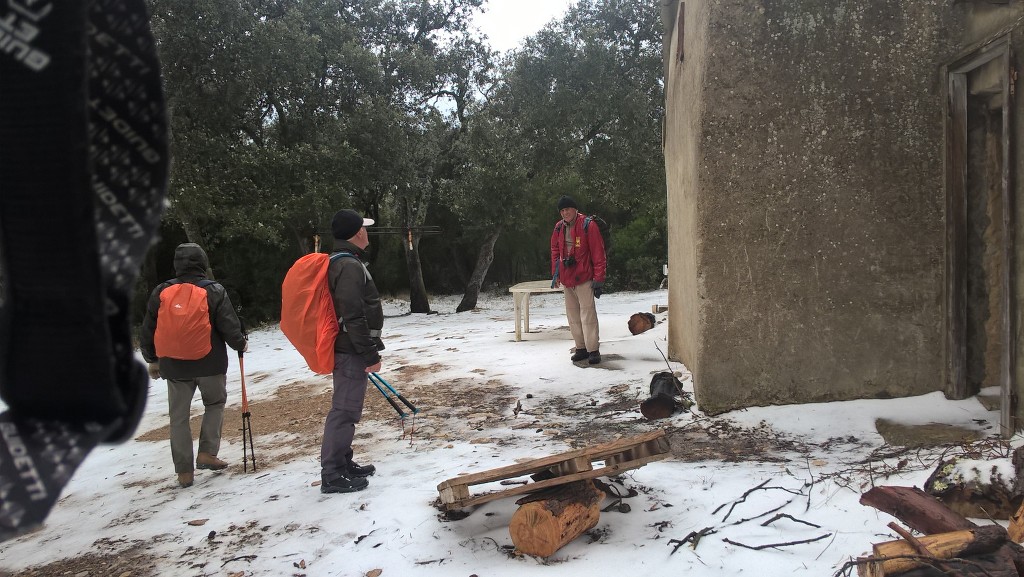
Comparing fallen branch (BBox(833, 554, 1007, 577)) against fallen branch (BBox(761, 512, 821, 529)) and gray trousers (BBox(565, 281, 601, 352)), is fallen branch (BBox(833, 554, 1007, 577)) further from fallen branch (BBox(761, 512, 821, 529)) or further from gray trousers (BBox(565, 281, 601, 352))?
gray trousers (BBox(565, 281, 601, 352))

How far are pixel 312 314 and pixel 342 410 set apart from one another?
638 millimetres

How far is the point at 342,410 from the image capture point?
13.6 feet

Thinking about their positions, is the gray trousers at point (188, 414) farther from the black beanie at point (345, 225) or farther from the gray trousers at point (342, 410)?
the black beanie at point (345, 225)

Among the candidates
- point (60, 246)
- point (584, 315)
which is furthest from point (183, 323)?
point (60, 246)

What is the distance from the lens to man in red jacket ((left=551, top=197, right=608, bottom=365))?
7180mm

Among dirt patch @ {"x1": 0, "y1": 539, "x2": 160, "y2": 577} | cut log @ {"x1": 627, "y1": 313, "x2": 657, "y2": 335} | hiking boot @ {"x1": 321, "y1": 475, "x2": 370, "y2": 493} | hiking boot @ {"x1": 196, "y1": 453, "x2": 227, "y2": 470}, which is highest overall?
cut log @ {"x1": 627, "y1": 313, "x2": 657, "y2": 335}

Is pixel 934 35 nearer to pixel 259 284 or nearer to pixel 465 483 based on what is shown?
pixel 465 483

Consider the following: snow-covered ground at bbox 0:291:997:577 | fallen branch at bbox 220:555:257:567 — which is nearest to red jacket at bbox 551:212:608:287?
snow-covered ground at bbox 0:291:997:577

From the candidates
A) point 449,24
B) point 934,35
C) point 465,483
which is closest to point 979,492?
point 465,483

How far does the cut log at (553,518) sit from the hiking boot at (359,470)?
1.43 metres

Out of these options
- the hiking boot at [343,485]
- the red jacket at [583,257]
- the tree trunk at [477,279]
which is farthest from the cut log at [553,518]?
the tree trunk at [477,279]

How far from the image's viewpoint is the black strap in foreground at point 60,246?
65cm

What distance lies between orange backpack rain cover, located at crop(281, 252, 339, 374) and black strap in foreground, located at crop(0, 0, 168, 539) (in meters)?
3.34

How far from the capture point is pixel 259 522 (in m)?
3.85
